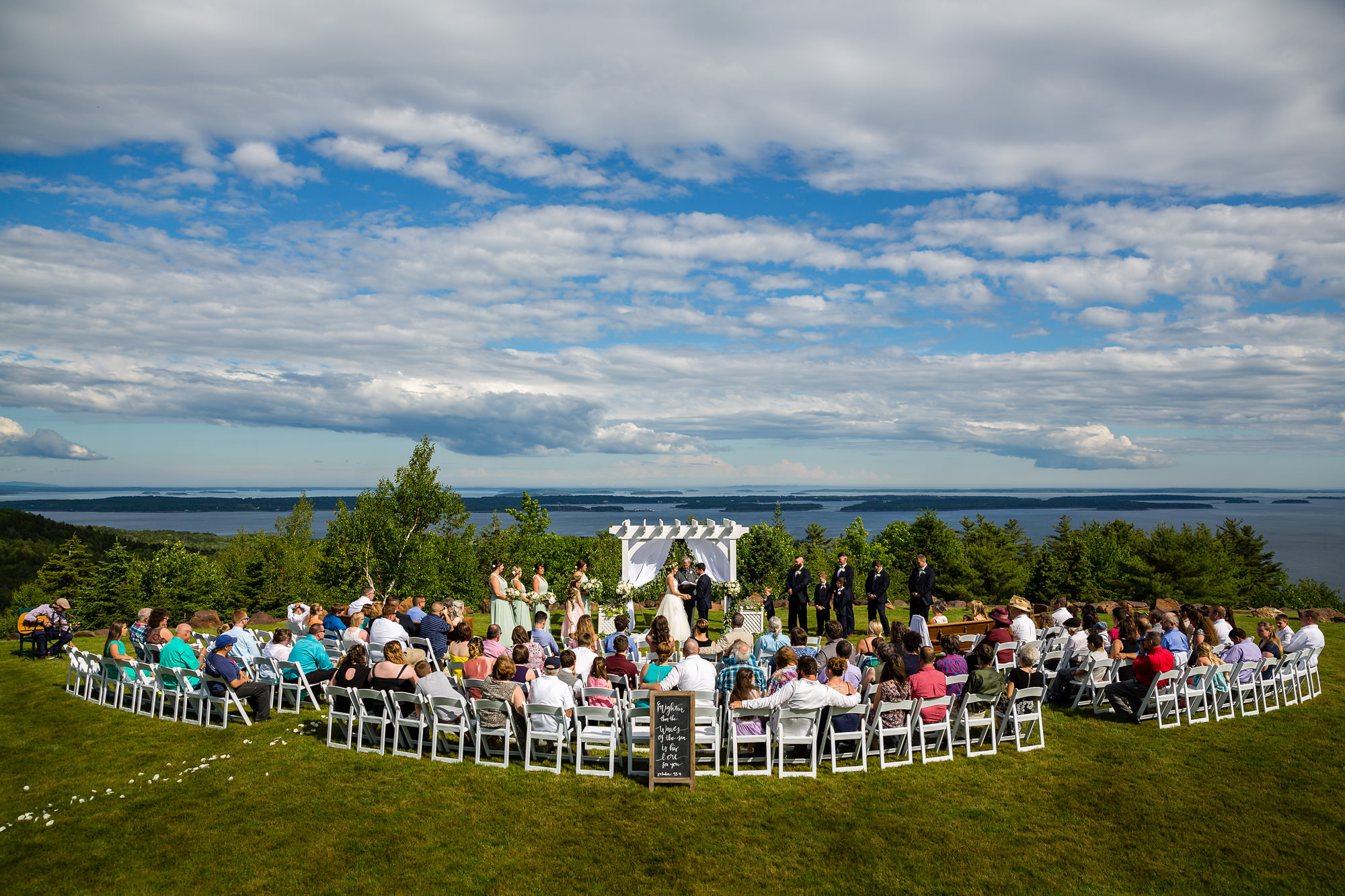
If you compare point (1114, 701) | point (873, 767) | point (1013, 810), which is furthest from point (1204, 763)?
point (873, 767)

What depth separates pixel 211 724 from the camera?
8.70 meters

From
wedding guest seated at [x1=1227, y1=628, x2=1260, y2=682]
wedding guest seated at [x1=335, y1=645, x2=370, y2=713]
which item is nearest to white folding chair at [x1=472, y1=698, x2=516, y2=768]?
wedding guest seated at [x1=335, y1=645, x2=370, y2=713]

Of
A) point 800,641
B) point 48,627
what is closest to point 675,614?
point 800,641

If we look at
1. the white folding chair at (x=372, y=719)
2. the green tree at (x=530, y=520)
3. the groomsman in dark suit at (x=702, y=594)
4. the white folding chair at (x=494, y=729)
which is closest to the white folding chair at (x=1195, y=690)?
the white folding chair at (x=494, y=729)

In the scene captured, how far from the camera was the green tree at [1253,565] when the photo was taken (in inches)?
1831

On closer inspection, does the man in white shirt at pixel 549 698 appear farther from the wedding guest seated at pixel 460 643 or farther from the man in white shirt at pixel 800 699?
the wedding guest seated at pixel 460 643

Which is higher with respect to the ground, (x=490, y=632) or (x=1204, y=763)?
(x=490, y=632)

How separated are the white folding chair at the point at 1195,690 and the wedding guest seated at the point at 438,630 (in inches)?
348

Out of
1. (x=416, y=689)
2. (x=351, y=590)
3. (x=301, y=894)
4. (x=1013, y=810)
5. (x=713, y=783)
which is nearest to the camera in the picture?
(x=301, y=894)

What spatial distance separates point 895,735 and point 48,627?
45.5 feet

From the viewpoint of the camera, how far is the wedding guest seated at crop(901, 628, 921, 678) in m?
8.16

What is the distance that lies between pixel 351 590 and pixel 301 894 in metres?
21.8

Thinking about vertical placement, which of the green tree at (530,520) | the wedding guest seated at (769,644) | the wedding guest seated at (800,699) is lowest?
the wedding guest seated at (769,644)

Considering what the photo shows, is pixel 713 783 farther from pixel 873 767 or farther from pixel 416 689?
pixel 416 689
